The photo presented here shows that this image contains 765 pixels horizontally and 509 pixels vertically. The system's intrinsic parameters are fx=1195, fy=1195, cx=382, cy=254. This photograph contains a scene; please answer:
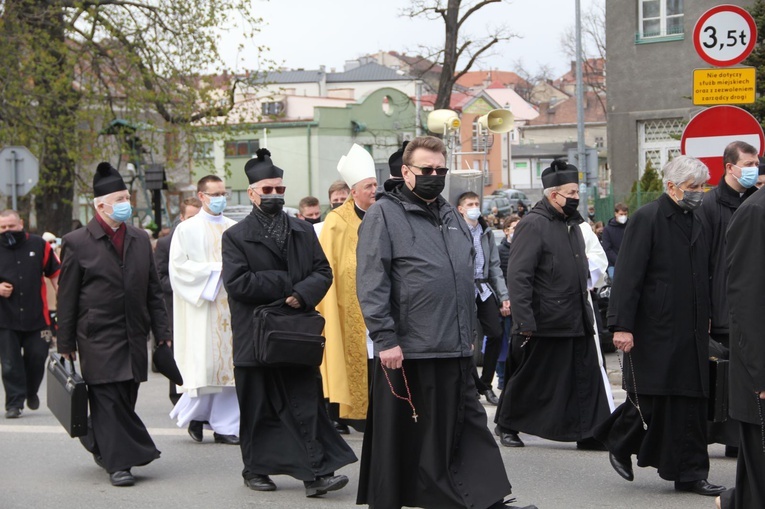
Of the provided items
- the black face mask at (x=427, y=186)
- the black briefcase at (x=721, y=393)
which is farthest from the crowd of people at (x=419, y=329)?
the black briefcase at (x=721, y=393)

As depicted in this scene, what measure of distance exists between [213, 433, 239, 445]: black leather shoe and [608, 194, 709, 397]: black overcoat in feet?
11.6

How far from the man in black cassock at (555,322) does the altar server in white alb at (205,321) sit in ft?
7.53

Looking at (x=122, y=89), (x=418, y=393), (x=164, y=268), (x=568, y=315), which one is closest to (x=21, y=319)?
(x=164, y=268)

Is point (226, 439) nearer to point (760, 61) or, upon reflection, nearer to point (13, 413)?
point (13, 413)

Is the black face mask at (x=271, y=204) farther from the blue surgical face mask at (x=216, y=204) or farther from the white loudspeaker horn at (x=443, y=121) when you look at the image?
the white loudspeaker horn at (x=443, y=121)

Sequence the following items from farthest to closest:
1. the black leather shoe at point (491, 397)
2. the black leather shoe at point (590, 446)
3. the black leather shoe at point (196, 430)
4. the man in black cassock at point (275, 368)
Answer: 1. the black leather shoe at point (491, 397)
2. the black leather shoe at point (196, 430)
3. the black leather shoe at point (590, 446)
4. the man in black cassock at point (275, 368)

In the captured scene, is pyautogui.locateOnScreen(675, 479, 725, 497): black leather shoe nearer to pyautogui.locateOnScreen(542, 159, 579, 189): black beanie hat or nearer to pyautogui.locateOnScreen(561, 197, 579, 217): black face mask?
pyautogui.locateOnScreen(561, 197, 579, 217): black face mask

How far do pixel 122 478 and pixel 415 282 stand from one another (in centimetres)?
297

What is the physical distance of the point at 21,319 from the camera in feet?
38.9

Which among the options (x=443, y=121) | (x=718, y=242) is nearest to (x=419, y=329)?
(x=718, y=242)

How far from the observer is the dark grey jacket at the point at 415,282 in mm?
6207

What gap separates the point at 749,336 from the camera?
5.02 metres

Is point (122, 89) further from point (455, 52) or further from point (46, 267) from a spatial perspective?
point (46, 267)

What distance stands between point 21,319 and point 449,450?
6.91 m
